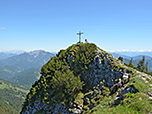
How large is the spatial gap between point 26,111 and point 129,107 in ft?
145

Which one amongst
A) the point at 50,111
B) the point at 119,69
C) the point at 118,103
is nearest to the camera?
the point at 118,103

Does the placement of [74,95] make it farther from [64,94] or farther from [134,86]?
[134,86]

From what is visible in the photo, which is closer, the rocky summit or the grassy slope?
the grassy slope

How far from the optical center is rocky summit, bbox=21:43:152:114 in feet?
115

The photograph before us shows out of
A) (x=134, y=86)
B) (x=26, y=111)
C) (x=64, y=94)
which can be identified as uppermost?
(x=134, y=86)

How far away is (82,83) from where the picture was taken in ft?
155

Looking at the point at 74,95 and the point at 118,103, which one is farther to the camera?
the point at 74,95

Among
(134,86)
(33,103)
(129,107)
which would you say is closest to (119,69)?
(134,86)

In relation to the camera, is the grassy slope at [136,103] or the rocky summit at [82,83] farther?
the rocky summit at [82,83]

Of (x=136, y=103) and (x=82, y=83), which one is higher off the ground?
(x=136, y=103)

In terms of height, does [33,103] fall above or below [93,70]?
below

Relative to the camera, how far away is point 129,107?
24.4 m

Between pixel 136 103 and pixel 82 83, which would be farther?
pixel 82 83

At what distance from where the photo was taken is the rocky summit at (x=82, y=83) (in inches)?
1377
